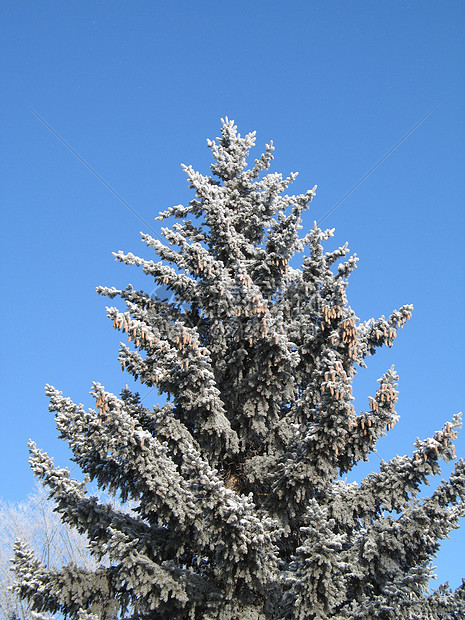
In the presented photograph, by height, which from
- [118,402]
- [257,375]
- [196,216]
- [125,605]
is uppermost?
[196,216]

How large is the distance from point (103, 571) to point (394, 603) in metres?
3.92

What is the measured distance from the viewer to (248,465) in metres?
8.99

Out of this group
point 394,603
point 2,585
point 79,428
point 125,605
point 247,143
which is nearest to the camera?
point 394,603

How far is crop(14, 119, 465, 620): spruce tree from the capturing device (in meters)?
7.11

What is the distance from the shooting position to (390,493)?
26.5 feet

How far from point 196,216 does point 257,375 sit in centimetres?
417

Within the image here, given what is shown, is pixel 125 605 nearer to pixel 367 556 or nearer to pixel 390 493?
pixel 367 556

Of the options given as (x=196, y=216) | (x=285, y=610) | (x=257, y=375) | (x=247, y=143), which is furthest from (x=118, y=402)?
(x=247, y=143)

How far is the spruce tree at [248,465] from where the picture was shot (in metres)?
7.11

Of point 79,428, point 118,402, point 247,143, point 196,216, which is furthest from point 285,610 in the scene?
point 247,143

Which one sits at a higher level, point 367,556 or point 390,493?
point 390,493

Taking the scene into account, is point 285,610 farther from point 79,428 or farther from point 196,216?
point 196,216

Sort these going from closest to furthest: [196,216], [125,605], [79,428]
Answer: [125,605] < [79,428] < [196,216]

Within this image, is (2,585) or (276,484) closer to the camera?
(276,484)
